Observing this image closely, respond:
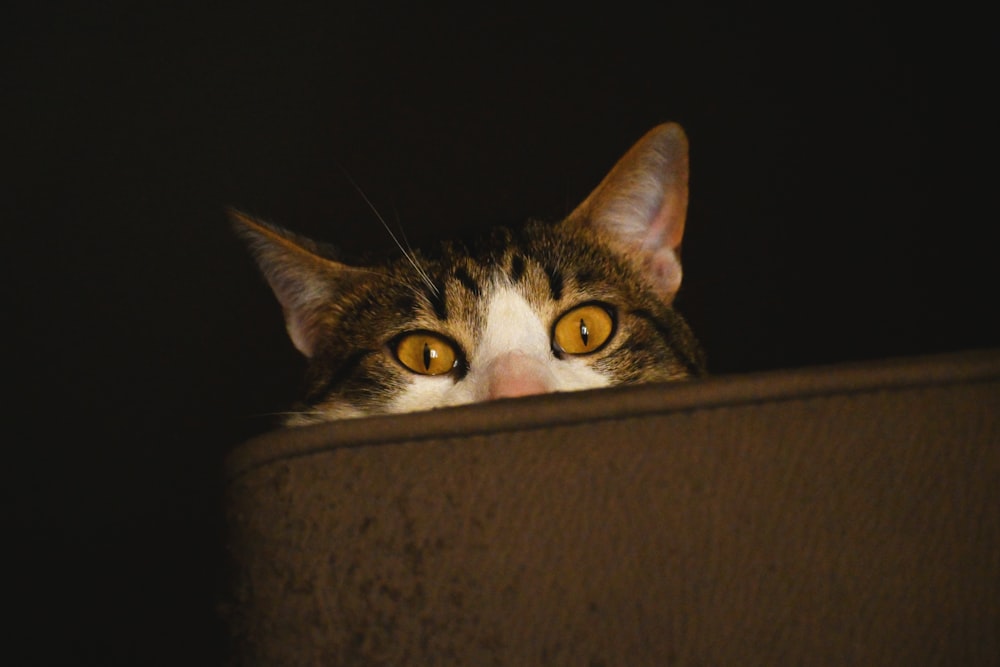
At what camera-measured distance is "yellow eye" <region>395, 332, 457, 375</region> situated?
38.5 inches

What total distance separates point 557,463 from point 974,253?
5.87 ft

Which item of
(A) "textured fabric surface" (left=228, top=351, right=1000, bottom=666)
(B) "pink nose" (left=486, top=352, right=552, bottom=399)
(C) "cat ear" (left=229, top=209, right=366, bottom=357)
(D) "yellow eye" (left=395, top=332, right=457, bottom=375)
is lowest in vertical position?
(A) "textured fabric surface" (left=228, top=351, right=1000, bottom=666)

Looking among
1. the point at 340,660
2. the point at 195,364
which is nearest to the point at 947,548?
the point at 340,660

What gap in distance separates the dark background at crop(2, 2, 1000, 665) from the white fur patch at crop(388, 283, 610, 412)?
0.78 meters

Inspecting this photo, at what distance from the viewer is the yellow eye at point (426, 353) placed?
38.5 inches

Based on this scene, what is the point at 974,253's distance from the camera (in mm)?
1608

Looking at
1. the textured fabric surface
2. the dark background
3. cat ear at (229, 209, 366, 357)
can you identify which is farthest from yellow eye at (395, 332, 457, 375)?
the dark background

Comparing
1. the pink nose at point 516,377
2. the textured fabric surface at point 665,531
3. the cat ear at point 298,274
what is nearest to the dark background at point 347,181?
the cat ear at point 298,274

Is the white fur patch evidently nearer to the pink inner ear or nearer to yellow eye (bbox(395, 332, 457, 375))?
yellow eye (bbox(395, 332, 457, 375))

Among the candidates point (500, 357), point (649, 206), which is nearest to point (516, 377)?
point (500, 357)

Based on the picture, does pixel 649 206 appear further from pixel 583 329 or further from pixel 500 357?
pixel 500 357

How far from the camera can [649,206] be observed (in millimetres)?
1161

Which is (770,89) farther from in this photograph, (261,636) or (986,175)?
(261,636)

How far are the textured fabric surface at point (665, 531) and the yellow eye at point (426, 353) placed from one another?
0.55 meters
